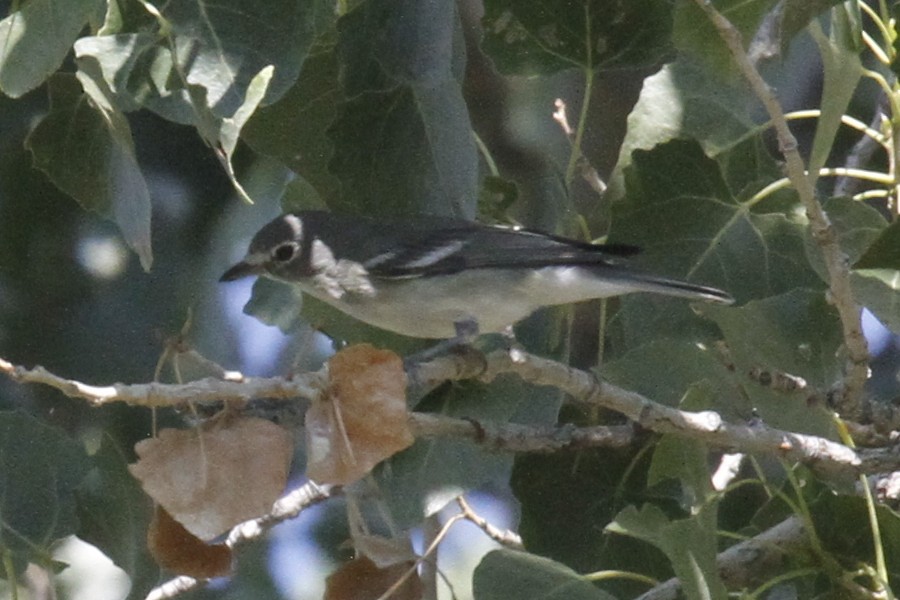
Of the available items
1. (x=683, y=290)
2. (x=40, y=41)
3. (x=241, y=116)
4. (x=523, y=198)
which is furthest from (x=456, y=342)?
(x=40, y=41)

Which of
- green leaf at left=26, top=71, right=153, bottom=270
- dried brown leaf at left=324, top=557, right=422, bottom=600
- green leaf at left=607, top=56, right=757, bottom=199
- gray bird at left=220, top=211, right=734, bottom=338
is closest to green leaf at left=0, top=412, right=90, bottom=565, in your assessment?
green leaf at left=26, top=71, right=153, bottom=270

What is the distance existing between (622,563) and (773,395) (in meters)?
0.48

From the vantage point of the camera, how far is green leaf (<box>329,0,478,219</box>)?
223cm

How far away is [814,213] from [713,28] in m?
0.34

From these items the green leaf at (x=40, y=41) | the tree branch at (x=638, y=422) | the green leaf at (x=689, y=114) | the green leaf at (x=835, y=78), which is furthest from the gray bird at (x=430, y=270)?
the green leaf at (x=40, y=41)

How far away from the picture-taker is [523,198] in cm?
300

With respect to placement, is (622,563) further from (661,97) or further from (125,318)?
(125,318)

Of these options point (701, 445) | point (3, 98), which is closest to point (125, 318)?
point (3, 98)

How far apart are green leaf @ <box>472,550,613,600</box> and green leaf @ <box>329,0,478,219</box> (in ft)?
2.00

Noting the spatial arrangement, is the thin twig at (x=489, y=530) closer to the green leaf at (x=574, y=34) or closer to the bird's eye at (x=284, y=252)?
the bird's eye at (x=284, y=252)

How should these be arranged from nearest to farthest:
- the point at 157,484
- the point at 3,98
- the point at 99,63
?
the point at 157,484, the point at 99,63, the point at 3,98

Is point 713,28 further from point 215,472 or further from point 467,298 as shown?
point 467,298

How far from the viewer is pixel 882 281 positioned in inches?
82.4

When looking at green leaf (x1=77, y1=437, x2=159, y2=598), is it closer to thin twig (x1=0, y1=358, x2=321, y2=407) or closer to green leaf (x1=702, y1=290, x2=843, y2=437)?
thin twig (x1=0, y1=358, x2=321, y2=407)
